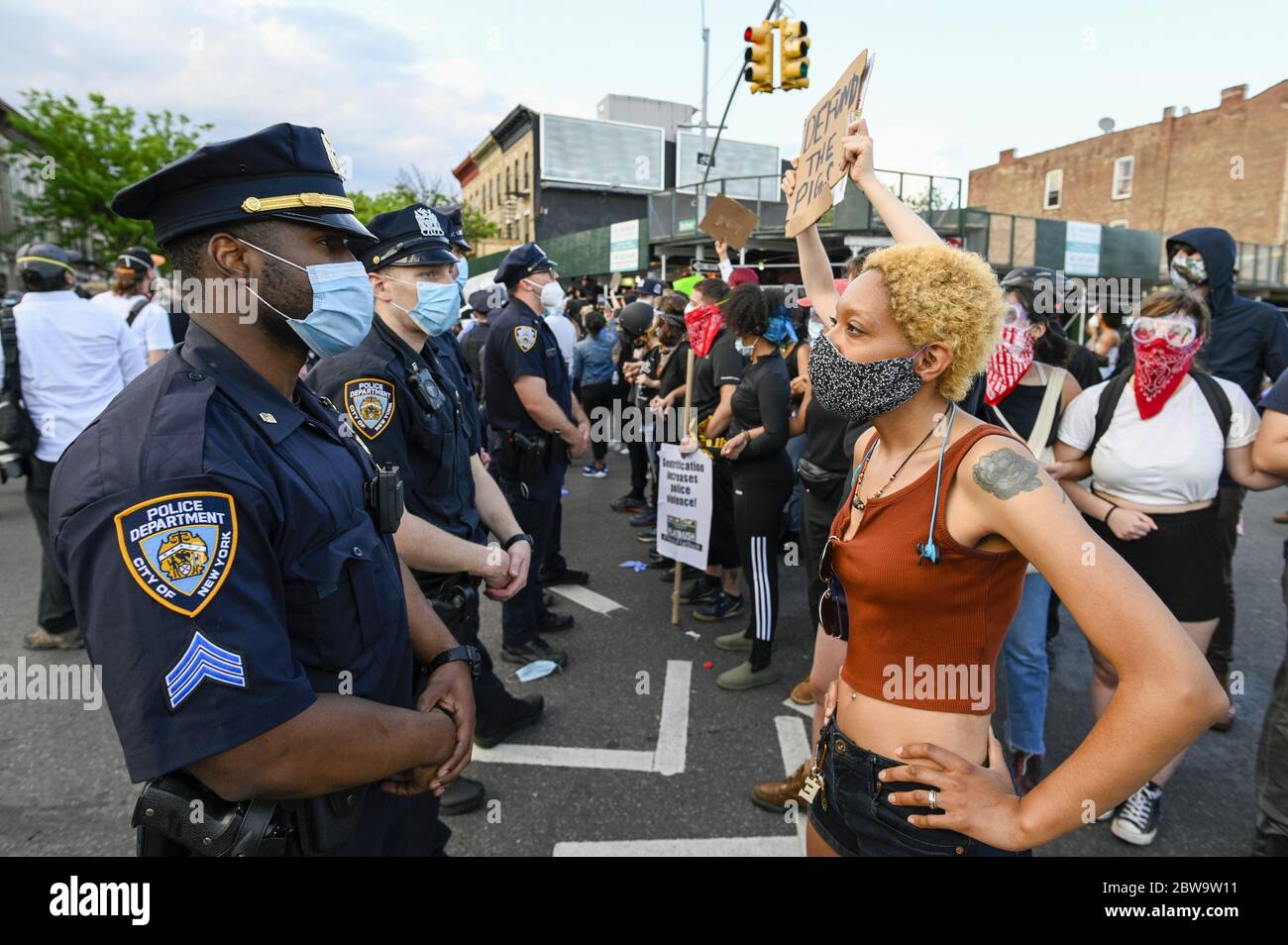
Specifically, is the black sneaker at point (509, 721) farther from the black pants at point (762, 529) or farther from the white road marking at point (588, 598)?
the white road marking at point (588, 598)

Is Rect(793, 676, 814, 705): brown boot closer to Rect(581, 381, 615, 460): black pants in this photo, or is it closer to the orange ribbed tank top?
the orange ribbed tank top

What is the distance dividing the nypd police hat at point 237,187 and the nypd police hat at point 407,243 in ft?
4.75

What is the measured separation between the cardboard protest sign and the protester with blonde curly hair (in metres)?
3.21

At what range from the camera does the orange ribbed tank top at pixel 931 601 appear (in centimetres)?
159

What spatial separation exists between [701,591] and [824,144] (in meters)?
3.84

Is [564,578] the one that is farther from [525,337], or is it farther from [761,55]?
[761,55]

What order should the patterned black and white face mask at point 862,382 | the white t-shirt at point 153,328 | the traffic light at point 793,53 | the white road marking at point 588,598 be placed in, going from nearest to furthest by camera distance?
the patterned black and white face mask at point 862,382
the white road marking at point 588,598
the white t-shirt at point 153,328
the traffic light at point 793,53

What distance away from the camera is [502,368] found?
4734 mm

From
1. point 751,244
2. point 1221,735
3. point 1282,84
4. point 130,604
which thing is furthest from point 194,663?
point 1282,84

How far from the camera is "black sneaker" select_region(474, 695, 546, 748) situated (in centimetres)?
369

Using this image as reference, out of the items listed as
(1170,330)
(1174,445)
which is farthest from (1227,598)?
(1170,330)

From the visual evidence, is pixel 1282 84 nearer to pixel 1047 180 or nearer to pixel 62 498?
pixel 1047 180

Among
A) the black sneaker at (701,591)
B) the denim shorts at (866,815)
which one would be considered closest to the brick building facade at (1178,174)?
the black sneaker at (701,591)

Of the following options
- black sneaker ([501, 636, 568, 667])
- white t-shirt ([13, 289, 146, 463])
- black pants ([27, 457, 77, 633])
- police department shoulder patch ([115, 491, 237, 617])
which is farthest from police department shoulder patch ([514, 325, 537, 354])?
police department shoulder patch ([115, 491, 237, 617])
